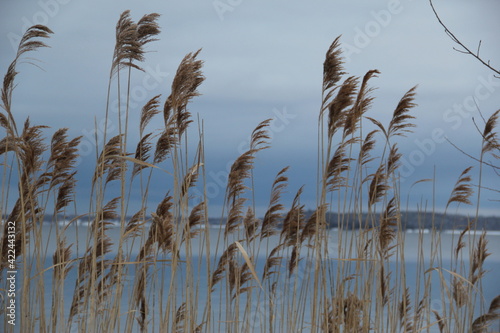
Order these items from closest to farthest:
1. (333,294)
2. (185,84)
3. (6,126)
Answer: (185,84) → (6,126) → (333,294)

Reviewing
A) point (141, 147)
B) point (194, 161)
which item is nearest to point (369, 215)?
point (194, 161)

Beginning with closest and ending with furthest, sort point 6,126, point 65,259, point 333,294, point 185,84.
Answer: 1. point 185,84
2. point 6,126
3. point 333,294
4. point 65,259

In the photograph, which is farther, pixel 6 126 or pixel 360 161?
pixel 360 161

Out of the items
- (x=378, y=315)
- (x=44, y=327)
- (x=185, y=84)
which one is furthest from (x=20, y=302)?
(x=378, y=315)

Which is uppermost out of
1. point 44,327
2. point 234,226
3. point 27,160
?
point 27,160

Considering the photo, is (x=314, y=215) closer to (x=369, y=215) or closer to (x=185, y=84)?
(x=369, y=215)

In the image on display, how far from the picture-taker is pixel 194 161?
3.37 meters

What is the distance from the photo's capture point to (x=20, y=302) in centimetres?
351

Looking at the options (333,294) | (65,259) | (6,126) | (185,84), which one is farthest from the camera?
(65,259)

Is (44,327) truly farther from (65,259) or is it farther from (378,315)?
(378,315)

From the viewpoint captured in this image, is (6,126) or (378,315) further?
(378,315)

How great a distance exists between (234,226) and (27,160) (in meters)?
1.39

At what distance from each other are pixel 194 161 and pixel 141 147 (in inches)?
13.4

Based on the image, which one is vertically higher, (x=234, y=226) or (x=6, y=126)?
(x=6, y=126)
